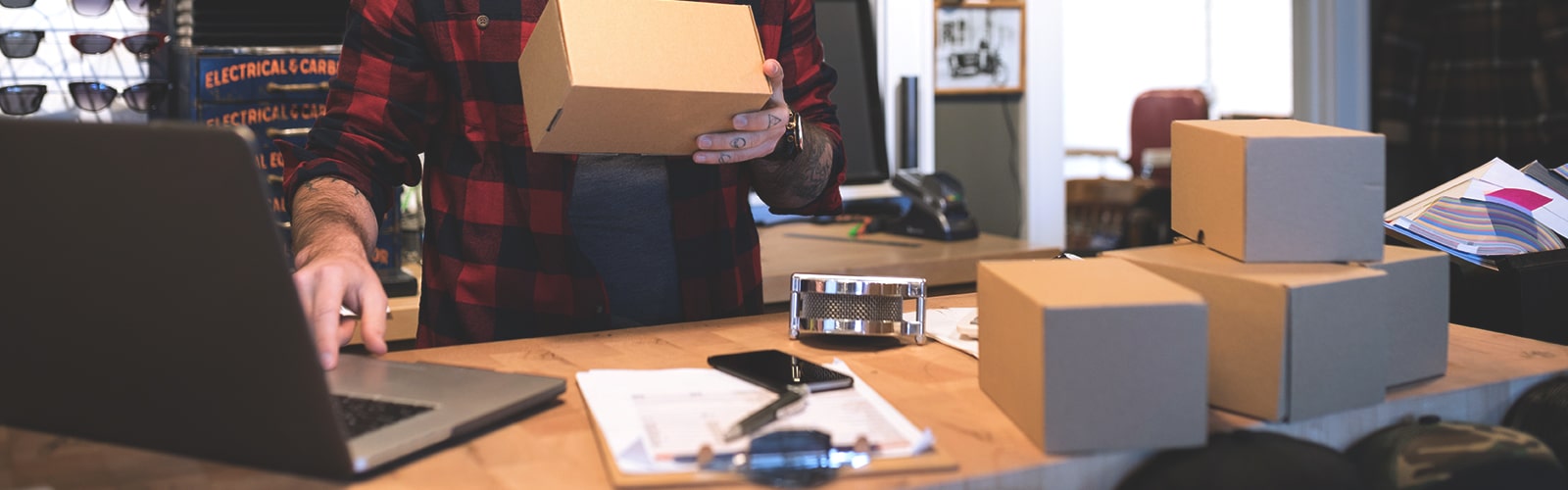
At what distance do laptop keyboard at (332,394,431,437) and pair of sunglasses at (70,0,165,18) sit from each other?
161cm

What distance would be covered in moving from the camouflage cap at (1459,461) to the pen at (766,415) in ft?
1.44

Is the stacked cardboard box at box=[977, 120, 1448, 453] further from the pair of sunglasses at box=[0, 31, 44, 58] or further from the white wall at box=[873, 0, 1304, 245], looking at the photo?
the white wall at box=[873, 0, 1304, 245]

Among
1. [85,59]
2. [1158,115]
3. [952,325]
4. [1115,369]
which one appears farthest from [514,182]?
[1158,115]

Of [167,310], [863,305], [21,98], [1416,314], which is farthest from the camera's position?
[21,98]

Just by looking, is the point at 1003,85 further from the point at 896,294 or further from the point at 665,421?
the point at 665,421

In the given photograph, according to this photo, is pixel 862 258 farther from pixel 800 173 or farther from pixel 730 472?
pixel 730 472

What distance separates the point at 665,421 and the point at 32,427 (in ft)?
1.60

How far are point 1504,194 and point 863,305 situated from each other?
29.6 inches

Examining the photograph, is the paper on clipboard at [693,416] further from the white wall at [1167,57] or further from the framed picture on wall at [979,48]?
the white wall at [1167,57]

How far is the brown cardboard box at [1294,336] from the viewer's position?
0.90m

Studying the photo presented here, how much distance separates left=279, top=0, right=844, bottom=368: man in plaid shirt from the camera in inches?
55.2

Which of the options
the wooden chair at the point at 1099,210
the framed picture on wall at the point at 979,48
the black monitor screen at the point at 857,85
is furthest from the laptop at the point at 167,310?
the wooden chair at the point at 1099,210

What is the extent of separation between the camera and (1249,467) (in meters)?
0.81

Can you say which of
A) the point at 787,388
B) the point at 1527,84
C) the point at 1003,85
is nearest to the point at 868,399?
the point at 787,388
